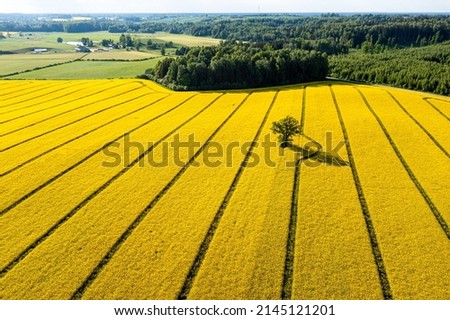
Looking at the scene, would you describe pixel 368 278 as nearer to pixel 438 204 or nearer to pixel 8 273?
pixel 438 204

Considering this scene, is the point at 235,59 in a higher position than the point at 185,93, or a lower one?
higher

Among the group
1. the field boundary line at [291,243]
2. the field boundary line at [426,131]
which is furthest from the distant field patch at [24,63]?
the field boundary line at [291,243]

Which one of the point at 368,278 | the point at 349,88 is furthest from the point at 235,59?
the point at 368,278

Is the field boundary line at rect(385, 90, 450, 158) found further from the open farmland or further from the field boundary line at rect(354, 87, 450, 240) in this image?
the field boundary line at rect(354, 87, 450, 240)

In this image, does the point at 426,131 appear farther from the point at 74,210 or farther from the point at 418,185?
the point at 74,210

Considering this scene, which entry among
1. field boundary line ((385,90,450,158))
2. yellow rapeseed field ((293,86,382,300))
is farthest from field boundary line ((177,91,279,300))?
field boundary line ((385,90,450,158))

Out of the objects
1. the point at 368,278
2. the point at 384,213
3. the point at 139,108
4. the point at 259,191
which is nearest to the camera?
the point at 368,278
